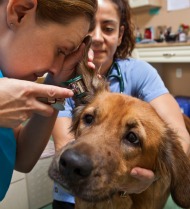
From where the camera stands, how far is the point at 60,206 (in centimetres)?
145

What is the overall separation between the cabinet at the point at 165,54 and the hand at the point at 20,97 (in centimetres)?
298

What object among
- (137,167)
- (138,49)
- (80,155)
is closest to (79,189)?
(80,155)

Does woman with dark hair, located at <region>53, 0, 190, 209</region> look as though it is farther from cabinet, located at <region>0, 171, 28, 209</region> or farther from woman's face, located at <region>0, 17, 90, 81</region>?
cabinet, located at <region>0, 171, 28, 209</region>

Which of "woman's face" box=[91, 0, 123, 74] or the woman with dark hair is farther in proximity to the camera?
"woman's face" box=[91, 0, 123, 74]

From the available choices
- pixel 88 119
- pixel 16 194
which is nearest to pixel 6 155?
pixel 88 119

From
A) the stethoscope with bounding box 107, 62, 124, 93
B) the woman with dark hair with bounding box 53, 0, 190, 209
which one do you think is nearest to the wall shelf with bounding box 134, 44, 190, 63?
the woman with dark hair with bounding box 53, 0, 190, 209

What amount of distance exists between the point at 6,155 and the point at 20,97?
1.53 ft

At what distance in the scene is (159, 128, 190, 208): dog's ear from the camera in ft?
3.46

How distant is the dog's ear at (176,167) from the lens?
1054 millimetres

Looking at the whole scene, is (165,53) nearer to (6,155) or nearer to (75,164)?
(6,155)

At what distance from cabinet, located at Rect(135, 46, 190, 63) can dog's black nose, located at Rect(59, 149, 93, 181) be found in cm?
295

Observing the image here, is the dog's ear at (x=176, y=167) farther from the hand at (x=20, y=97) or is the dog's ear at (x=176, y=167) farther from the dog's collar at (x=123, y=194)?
the hand at (x=20, y=97)

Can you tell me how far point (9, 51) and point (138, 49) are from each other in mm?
3306

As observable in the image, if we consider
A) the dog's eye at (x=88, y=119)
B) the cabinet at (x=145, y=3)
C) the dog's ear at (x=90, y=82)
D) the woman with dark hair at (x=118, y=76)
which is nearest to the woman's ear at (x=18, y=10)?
the dog's ear at (x=90, y=82)
